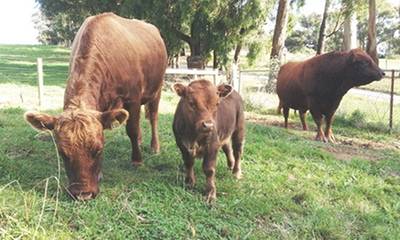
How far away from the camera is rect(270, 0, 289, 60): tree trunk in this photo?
59.6ft

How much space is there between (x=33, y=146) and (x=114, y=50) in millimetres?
2029

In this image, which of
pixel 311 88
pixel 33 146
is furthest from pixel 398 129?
pixel 33 146

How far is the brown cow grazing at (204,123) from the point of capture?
5.05m

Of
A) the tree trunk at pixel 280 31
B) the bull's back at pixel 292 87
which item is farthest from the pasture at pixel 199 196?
the tree trunk at pixel 280 31

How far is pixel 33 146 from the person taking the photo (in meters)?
6.73

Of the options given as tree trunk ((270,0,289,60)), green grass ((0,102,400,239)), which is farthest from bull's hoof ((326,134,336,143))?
tree trunk ((270,0,289,60))

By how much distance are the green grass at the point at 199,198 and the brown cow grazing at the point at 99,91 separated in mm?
324

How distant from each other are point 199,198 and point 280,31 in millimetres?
14000

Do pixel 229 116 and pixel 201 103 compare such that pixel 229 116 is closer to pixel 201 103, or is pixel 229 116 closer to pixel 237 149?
pixel 237 149

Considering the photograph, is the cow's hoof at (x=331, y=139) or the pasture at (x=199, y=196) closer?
the pasture at (x=199, y=196)

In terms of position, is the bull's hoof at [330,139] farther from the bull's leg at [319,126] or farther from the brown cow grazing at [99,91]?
the brown cow grazing at [99,91]

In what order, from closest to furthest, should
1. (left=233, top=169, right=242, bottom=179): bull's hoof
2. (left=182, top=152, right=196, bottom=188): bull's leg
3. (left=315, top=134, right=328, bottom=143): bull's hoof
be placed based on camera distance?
(left=182, top=152, right=196, bottom=188): bull's leg < (left=233, top=169, right=242, bottom=179): bull's hoof < (left=315, top=134, right=328, bottom=143): bull's hoof

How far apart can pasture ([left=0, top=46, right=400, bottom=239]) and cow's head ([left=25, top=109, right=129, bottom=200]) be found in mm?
175

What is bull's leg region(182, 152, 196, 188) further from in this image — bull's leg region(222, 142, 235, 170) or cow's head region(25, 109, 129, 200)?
cow's head region(25, 109, 129, 200)
